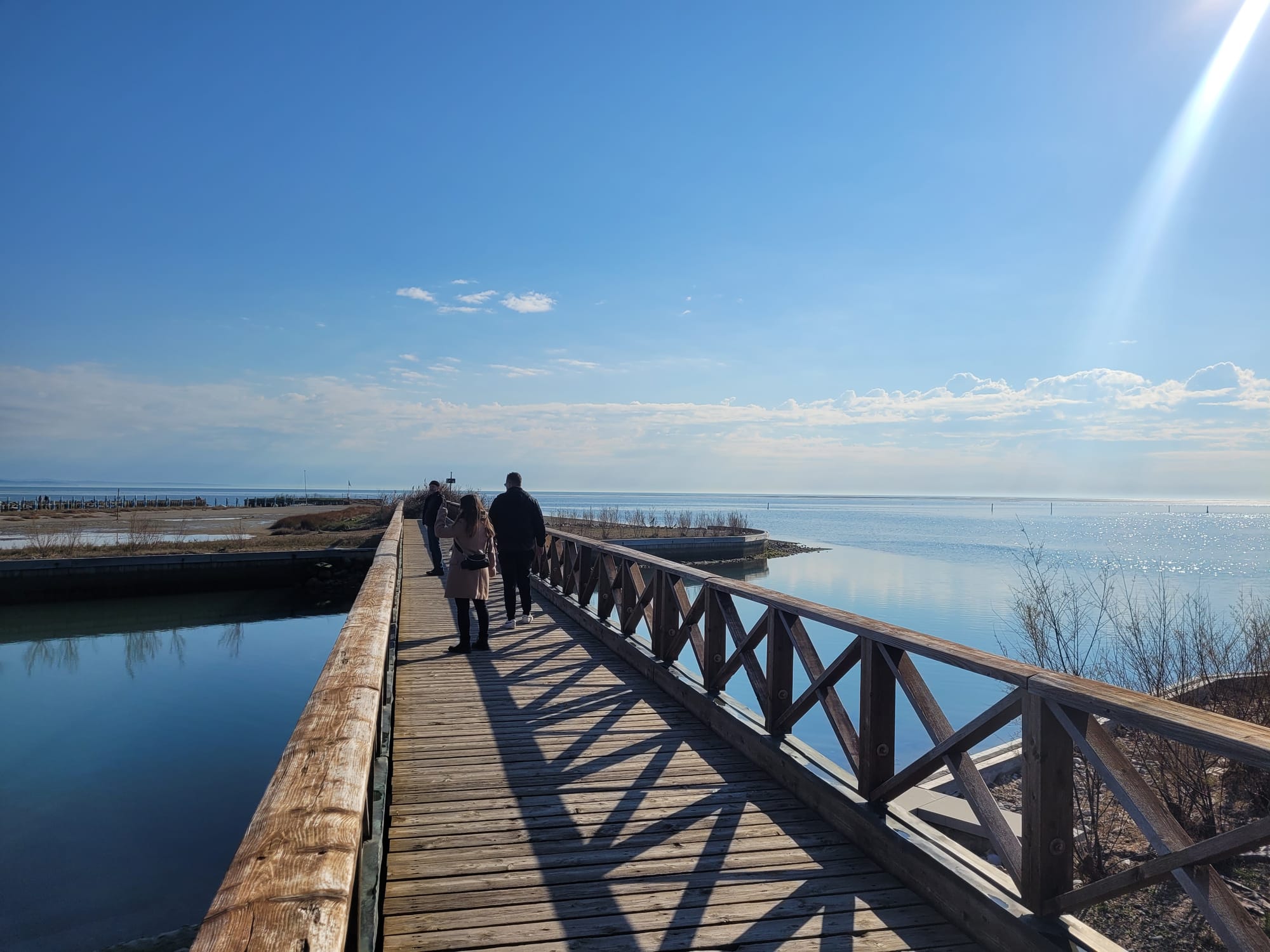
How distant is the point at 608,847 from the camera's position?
12.5 feet

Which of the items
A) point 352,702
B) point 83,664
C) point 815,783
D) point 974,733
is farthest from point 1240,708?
point 83,664

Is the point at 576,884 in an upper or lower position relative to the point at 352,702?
lower

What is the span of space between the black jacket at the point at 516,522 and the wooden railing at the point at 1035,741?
13.7 feet

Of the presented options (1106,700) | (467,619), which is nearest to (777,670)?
(1106,700)

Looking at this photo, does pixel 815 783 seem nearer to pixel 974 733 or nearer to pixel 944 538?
pixel 974 733

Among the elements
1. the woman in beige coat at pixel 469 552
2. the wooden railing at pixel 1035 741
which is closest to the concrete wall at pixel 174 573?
the woman in beige coat at pixel 469 552

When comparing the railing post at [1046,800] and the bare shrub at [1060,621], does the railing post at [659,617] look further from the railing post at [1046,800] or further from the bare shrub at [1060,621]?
the railing post at [1046,800]

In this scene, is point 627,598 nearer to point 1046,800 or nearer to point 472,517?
point 472,517

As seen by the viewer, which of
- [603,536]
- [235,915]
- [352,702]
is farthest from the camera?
[603,536]

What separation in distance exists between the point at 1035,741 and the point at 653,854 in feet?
6.07

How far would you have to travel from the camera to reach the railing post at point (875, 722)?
3.91 metres

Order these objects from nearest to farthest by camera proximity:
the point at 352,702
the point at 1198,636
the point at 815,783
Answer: the point at 352,702
the point at 815,783
the point at 1198,636

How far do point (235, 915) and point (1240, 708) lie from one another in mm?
9153

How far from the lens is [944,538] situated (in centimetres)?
6109
